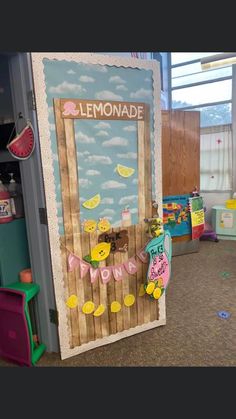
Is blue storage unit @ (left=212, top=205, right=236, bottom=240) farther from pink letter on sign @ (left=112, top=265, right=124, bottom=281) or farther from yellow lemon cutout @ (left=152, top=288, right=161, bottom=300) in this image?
pink letter on sign @ (left=112, top=265, right=124, bottom=281)

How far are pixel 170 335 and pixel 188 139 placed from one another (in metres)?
2.48

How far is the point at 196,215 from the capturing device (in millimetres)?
3811

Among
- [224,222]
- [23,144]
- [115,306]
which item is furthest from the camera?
[224,222]

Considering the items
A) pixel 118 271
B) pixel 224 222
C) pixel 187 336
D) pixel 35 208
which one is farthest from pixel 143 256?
pixel 224 222

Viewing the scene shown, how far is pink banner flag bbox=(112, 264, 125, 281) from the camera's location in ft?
6.56

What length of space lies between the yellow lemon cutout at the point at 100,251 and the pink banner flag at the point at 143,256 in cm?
26

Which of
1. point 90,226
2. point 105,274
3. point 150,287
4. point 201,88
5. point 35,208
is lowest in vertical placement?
point 150,287

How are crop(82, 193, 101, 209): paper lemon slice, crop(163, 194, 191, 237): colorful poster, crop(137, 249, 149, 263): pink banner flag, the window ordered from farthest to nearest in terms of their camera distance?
1. the window
2. crop(163, 194, 191, 237): colorful poster
3. crop(137, 249, 149, 263): pink banner flag
4. crop(82, 193, 101, 209): paper lemon slice

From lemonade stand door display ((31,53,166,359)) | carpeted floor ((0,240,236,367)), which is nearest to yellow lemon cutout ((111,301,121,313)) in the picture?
lemonade stand door display ((31,53,166,359))

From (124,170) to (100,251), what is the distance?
0.58 m

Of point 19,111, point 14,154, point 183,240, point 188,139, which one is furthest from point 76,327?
point 188,139

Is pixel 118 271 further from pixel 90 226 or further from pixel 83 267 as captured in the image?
pixel 90 226

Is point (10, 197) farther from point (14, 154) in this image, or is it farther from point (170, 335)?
point (170, 335)

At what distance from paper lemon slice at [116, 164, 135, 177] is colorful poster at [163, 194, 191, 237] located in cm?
178
